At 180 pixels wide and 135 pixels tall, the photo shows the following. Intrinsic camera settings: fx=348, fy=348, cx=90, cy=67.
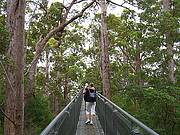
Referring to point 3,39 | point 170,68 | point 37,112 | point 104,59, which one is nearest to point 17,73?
point 3,39

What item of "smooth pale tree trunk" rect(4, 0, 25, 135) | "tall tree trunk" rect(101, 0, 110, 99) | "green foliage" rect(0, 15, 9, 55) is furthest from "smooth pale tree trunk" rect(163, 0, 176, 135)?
"green foliage" rect(0, 15, 9, 55)

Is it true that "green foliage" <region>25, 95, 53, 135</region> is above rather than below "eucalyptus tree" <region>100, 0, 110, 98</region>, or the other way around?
below

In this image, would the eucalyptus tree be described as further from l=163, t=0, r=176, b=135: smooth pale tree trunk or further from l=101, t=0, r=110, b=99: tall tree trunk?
l=163, t=0, r=176, b=135: smooth pale tree trunk

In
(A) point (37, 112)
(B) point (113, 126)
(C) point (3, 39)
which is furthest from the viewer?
(A) point (37, 112)

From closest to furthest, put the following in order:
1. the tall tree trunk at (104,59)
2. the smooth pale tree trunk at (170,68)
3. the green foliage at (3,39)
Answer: the green foliage at (3,39), the smooth pale tree trunk at (170,68), the tall tree trunk at (104,59)

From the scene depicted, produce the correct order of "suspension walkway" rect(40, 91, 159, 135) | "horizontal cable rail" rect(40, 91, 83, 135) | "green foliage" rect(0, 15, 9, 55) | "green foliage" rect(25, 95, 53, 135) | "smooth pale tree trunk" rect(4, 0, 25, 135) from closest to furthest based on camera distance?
1. "horizontal cable rail" rect(40, 91, 83, 135)
2. "suspension walkway" rect(40, 91, 159, 135)
3. "green foliage" rect(0, 15, 9, 55)
4. "smooth pale tree trunk" rect(4, 0, 25, 135)
5. "green foliage" rect(25, 95, 53, 135)

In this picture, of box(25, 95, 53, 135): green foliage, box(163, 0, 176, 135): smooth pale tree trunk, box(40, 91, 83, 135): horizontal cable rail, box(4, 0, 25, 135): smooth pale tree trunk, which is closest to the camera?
box(40, 91, 83, 135): horizontal cable rail

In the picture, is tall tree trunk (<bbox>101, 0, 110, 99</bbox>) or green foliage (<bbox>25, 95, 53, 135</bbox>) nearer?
tall tree trunk (<bbox>101, 0, 110, 99</bbox>)

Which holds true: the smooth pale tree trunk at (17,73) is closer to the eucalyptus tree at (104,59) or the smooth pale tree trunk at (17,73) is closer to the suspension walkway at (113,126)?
the suspension walkway at (113,126)

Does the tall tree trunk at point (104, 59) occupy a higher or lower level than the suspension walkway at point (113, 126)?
higher

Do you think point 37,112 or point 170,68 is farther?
point 37,112

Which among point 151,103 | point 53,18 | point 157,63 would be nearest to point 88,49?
point 53,18

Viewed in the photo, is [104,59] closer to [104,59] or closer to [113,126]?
[104,59]

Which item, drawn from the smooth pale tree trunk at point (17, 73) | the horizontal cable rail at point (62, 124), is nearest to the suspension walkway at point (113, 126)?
the horizontal cable rail at point (62, 124)
